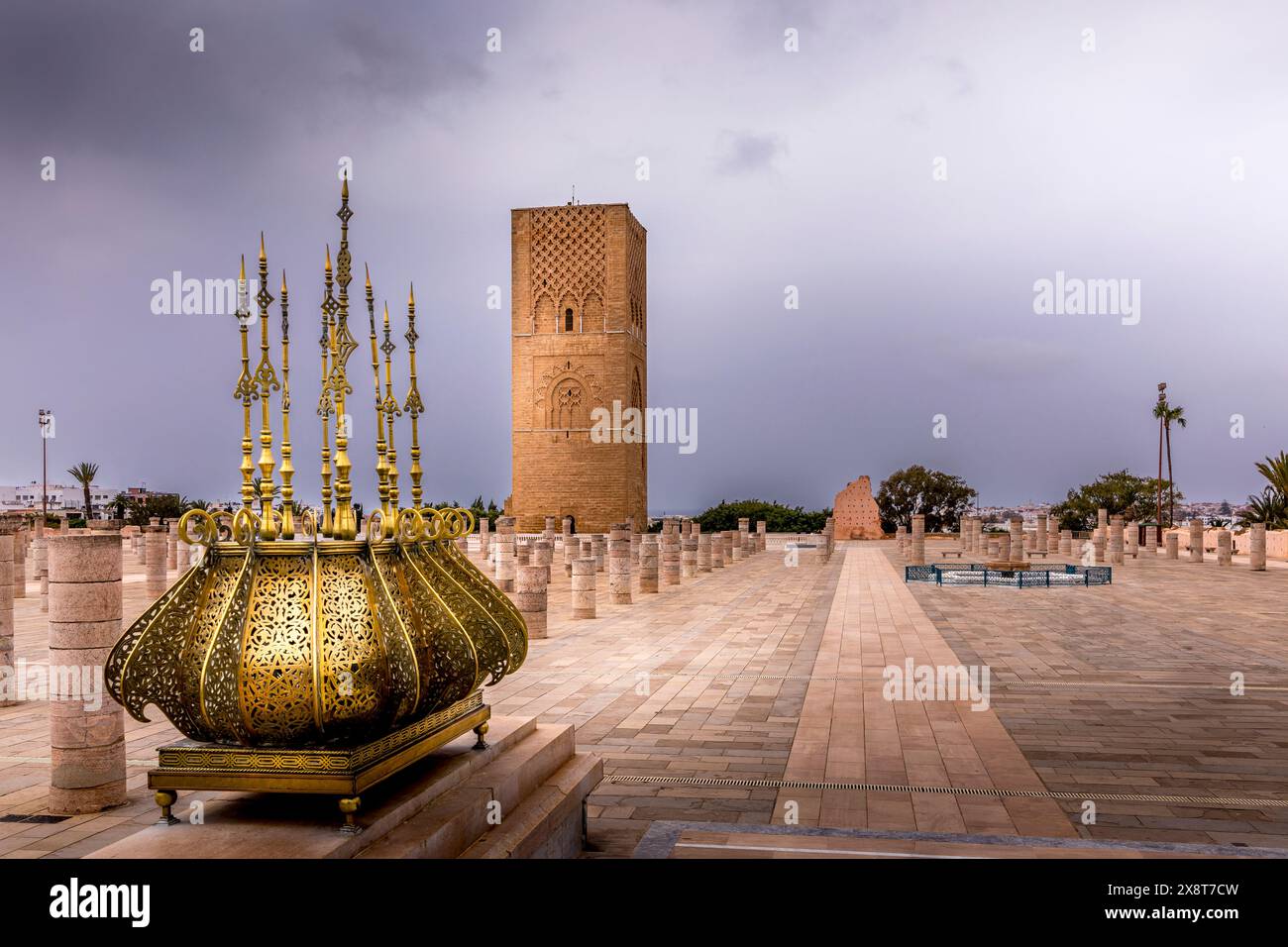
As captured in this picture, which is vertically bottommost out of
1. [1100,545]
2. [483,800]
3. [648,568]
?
[1100,545]

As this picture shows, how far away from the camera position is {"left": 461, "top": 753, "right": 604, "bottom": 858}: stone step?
3.05 metres

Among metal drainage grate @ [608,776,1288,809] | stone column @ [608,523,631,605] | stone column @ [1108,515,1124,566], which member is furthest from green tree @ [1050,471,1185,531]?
metal drainage grate @ [608,776,1288,809]

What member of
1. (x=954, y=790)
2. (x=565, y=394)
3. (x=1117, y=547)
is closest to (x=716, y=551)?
(x=1117, y=547)

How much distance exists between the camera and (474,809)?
3068 mm

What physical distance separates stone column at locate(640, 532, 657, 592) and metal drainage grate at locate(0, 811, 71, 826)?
1149 centimetres

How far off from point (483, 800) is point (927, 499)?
1680 inches

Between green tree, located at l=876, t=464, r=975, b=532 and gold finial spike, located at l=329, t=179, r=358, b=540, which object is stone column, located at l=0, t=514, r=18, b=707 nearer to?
gold finial spike, located at l=329, t=179, r=358, b=540

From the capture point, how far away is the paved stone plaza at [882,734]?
4.14 metres

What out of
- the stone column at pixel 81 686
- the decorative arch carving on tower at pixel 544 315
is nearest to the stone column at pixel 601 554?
the decorative arch carving on tower at pixel 544 315

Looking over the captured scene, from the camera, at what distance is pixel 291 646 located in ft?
9.05

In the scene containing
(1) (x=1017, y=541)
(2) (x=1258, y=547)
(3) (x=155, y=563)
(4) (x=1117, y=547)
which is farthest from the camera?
(4) (x=1117, y=547)

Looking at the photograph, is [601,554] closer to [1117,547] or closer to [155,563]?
[155,563]
